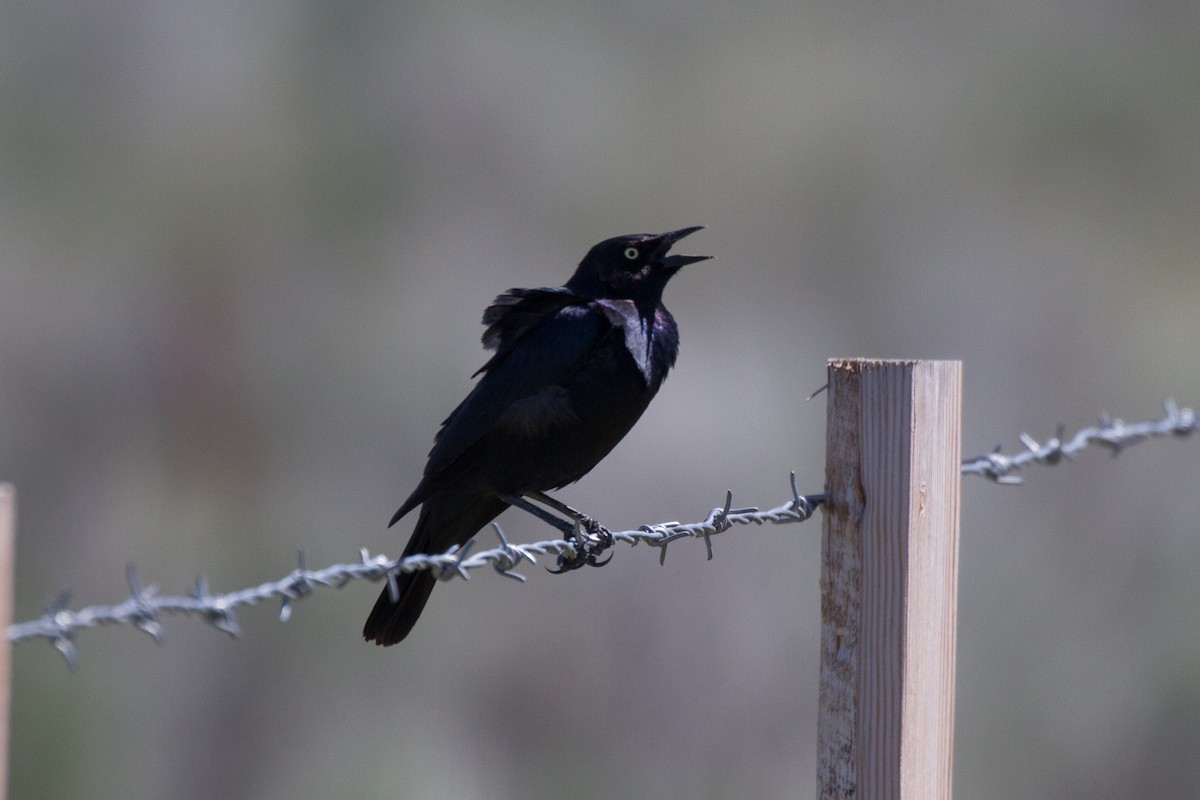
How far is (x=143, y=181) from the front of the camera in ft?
27.2

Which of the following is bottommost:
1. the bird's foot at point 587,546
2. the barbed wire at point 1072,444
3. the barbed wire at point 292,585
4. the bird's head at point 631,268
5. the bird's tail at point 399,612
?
the bird's tail at point 399,612

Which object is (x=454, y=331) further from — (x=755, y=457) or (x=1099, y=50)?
(x=1099, y=50)

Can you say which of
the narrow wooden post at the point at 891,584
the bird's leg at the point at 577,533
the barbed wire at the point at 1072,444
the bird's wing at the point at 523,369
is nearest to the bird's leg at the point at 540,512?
the bird's leg at the point at 577,533

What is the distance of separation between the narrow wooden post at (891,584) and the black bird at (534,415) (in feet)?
4.63

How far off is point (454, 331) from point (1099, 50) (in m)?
5.47

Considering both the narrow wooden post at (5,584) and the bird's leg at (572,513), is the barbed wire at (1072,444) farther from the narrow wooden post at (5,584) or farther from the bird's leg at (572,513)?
the narrow wooden post at (5,584)

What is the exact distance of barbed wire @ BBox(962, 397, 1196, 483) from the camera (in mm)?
2367

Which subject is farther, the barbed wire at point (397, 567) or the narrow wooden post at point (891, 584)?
the narrow wooden post at point (891, 584)

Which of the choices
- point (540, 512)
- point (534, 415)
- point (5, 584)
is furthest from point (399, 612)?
point (5, 584)

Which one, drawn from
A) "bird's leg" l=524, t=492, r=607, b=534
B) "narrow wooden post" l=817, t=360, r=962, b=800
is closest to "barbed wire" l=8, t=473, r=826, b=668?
"narrow wooden post" l=817, t=360, r=962, b=800

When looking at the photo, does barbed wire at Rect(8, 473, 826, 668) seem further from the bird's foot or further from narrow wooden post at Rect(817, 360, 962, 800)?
the bird's foot

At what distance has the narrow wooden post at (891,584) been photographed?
6.32 feet

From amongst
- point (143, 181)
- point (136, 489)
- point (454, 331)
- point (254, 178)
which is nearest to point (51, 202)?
point (143, 181)

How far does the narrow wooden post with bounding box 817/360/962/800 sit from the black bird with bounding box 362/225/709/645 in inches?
55.5
